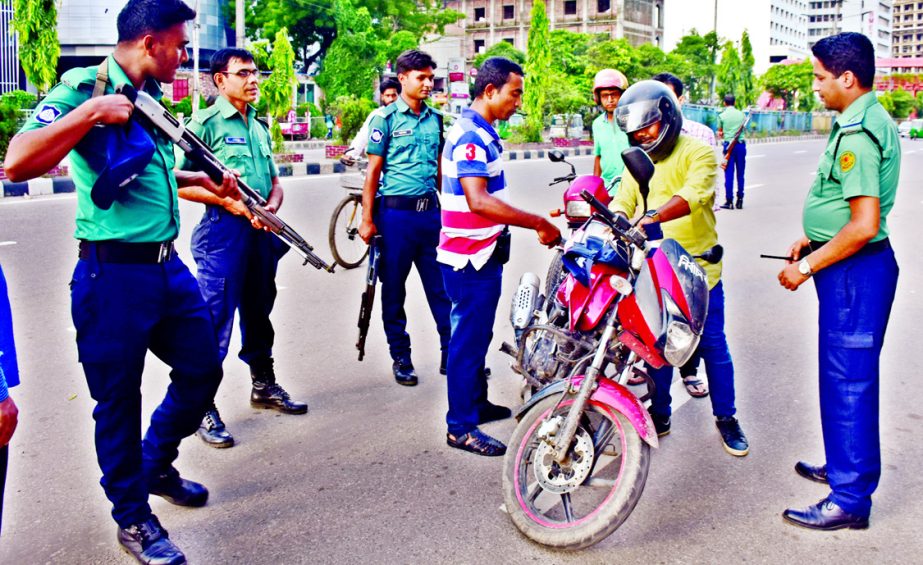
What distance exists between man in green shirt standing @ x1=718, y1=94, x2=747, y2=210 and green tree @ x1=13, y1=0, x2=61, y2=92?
39.2 ft

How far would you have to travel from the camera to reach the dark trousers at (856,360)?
10.1 ft

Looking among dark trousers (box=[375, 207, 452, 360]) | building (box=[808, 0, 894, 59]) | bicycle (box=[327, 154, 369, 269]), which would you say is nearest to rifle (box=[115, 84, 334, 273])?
dark trousers (box=[375, 207, 452, 360])

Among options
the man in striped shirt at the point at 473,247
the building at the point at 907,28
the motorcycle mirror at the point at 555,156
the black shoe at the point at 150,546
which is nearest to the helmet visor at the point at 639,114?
the man in striped shirt at the point at 473,247

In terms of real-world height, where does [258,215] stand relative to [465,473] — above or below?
A: above

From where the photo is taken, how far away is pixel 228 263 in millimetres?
4059

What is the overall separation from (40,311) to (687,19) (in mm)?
84752

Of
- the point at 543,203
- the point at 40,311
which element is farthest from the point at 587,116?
the point at 40,311

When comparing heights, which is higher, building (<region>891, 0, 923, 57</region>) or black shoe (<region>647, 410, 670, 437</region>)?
building (<region>891, 0, 923, 57</region>)

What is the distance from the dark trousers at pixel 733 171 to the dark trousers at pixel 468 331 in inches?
379

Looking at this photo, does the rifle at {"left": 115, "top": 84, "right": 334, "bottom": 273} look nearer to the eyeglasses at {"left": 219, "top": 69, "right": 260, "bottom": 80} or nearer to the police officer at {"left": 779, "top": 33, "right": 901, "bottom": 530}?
the eyeglasses at {"left": 219, "top": 69, "right": 260, "bottom": 80}

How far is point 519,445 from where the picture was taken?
3.11m

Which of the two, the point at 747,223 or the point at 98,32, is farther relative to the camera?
the point at 98,32

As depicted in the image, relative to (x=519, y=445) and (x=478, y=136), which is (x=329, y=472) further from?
(x=478, y=136)

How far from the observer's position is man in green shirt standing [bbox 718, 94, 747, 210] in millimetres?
12406
